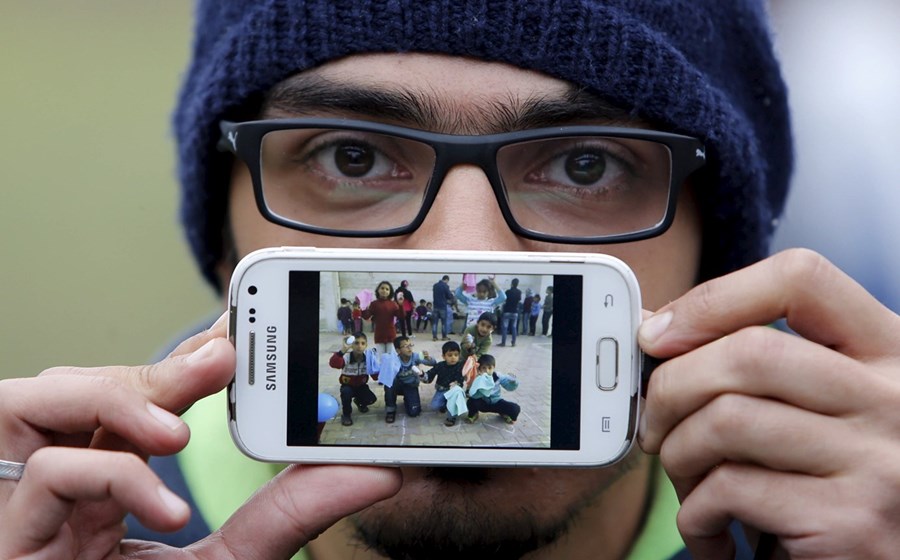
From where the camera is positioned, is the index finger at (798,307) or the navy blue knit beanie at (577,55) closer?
the index finger at (798,307)

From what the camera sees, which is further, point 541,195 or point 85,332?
point 85,332

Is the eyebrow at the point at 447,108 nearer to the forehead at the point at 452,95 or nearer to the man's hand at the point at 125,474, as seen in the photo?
the forehead at the point at 452,95

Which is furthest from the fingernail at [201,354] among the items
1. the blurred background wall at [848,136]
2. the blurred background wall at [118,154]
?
the blurred background wall at [848,136]

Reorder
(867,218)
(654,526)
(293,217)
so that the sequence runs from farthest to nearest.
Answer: (867,218), (654,526), (293,217)

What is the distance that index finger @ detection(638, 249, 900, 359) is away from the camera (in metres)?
1.11

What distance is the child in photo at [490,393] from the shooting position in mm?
1229

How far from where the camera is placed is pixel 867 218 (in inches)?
140

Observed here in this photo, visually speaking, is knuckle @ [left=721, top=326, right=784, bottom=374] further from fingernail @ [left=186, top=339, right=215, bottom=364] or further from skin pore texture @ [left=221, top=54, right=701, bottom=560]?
fingernail @ [left=186, top=339, right=215, bottom=364]

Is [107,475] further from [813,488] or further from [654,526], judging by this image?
[654,526]

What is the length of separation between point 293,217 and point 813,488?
0.97 metres

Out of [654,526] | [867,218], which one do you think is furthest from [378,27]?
[867,218]

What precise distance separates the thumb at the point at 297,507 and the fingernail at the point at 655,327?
383mm

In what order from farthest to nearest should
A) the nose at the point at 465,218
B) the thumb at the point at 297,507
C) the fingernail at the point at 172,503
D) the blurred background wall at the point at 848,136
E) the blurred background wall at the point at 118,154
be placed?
the blurred background wall at the point at 118,154
the blurred background wall at the point at 848,136
the nose at the point at 465,218
the thumb at the point at 297,507
the fingernail at the point at 172,503

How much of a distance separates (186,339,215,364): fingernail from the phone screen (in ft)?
0.36
